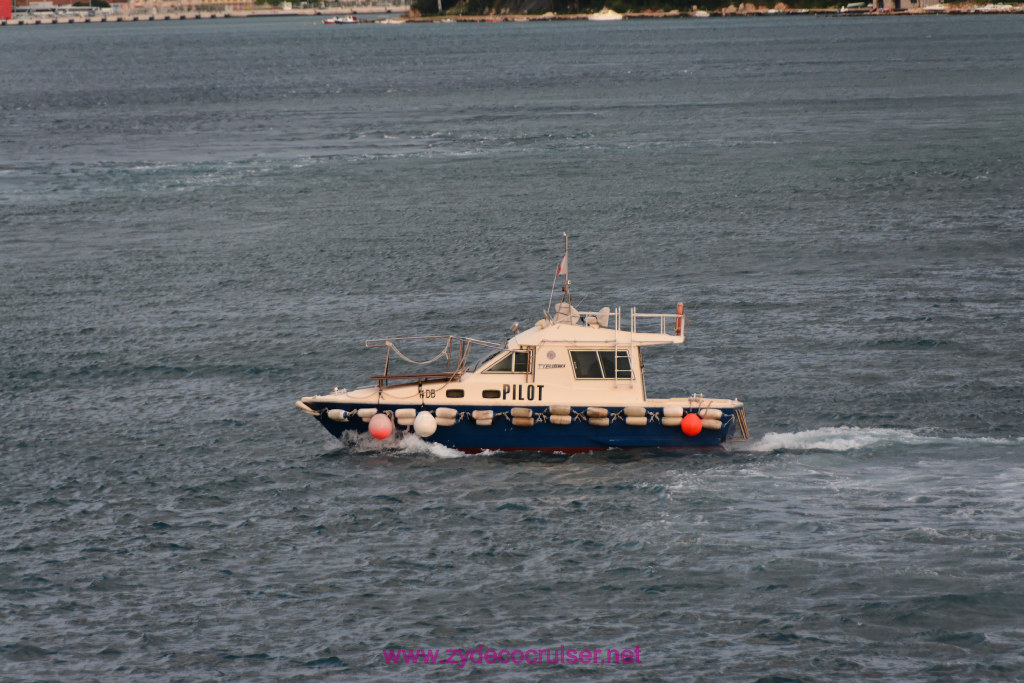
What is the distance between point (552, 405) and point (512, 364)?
1826 millimetres

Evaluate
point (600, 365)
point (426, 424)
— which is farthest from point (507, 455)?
point (600, 365)

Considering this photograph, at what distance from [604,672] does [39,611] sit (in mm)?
14315

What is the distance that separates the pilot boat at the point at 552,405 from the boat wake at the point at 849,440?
1.77 meters

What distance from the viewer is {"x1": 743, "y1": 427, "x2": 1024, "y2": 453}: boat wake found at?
125 ft

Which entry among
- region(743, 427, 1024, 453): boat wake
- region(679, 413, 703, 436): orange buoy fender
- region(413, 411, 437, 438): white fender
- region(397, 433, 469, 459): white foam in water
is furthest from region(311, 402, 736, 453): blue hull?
region(743, 427, 1024, 453): boat wake

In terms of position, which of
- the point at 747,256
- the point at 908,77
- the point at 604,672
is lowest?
the point at 604,672

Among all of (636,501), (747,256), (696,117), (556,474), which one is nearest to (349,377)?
(556,474)

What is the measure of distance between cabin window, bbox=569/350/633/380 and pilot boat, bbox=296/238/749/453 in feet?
0.10

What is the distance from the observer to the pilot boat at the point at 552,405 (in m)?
36.5

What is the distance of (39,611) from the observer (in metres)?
29.6

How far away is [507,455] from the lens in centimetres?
3734

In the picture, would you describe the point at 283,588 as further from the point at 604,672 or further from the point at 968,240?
the point at 968,240

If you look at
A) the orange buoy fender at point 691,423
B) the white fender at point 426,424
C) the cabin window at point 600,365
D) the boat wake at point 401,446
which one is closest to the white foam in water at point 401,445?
the boat wake at point 401,446

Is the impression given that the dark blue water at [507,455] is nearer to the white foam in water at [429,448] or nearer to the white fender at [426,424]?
the white foam in water at [429,448]
